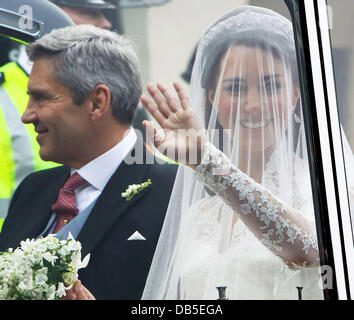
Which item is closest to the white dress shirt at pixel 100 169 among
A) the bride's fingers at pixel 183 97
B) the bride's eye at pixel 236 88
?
the bride's fingers at pixel 183 97

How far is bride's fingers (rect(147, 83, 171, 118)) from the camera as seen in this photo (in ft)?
5.47

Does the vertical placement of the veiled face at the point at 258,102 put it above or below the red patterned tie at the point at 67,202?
above

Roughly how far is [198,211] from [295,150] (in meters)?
0.33

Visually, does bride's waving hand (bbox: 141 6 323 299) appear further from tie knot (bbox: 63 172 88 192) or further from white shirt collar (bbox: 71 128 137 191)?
tie knot (bbox: 63 172 88 192)

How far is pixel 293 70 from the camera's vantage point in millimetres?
1777

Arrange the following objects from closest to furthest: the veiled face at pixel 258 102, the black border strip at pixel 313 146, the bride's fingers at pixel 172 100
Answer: the black border strip at pixel 313 146 → the bride's fingers at pixel 172 100 → the veiled face at pixel 258 102

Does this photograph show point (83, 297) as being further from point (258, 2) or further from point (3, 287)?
point (258, 2)

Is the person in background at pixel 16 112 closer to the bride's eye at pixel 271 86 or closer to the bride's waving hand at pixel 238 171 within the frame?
the bride's waving hand at pixel 238 171

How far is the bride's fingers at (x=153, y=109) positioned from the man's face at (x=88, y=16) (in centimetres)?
26

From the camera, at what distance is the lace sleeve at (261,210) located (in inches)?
63.7

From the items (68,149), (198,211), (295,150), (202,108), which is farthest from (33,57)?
(295,150)

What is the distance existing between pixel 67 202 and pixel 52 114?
0.26 meters

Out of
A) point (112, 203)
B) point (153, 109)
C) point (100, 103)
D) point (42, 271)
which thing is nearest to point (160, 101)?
point (153, 109)

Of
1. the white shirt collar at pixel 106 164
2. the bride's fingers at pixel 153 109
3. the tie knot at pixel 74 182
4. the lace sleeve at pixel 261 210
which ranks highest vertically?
the bride's fingers at pixel 153 109
